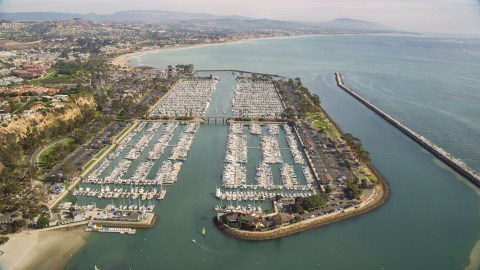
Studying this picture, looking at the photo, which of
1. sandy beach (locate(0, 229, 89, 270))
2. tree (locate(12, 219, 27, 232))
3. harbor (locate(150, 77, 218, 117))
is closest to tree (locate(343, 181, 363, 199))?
sandy beach (locate(0, 229, 89, 270))

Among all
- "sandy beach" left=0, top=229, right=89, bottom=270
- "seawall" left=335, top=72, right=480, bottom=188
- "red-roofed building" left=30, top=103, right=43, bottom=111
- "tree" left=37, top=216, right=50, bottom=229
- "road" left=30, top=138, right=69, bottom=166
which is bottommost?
"sandy beach" left=0, top=229, right=89, bottom=270

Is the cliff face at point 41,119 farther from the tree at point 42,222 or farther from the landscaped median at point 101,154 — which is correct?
the tree at point 42,222

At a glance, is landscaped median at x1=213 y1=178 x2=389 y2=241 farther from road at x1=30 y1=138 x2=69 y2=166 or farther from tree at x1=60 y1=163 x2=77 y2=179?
road at x1=30 y1=138 x2=69 y2=166

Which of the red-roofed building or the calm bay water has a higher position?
the red-roofed building

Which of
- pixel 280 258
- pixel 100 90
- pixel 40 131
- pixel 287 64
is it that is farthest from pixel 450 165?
pixel 287 64

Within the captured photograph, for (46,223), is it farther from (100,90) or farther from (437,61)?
(437,61)

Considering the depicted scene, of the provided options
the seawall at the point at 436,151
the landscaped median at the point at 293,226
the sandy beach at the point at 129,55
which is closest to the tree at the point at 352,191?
the landscaped median at the point at 293,226
